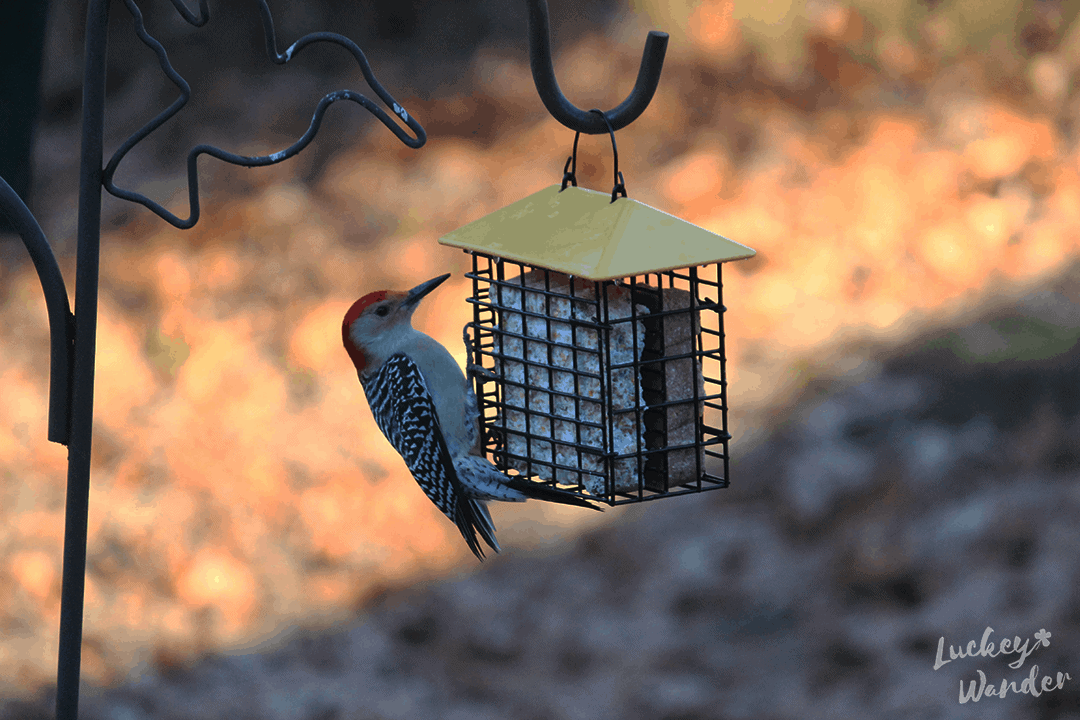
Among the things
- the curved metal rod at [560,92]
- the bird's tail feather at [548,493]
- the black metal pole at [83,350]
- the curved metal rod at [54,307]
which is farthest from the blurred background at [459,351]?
the curved metal rod at [560,92]

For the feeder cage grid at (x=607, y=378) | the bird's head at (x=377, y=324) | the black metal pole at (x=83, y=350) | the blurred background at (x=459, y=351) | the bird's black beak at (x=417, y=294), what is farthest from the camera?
the blurred background at (x=459, y=351)

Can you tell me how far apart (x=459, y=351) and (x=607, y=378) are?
4.66m

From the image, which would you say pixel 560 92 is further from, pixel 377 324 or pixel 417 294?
pixel 377 324

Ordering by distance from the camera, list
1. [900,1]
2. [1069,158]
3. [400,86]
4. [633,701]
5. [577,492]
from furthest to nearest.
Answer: [400,86], [900,1], [1069,158], [633,701], [577,492]

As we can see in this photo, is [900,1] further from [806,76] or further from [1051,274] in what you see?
[1051,274]

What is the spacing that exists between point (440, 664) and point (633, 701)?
3.49ft

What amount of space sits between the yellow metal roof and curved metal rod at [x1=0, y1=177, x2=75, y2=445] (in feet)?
3.02

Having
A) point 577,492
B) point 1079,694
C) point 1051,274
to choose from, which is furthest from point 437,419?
point 1051,274

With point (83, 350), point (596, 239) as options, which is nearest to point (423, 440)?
point (596, 239)

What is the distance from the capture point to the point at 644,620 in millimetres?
6312

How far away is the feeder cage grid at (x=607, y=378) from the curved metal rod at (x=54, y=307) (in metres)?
1.02

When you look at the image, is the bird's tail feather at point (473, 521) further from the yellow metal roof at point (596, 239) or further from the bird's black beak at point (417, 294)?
the yellow metal roof at point (596, 239)

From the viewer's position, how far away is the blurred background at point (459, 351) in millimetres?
6117

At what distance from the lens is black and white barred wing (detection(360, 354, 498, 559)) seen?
3.39m
